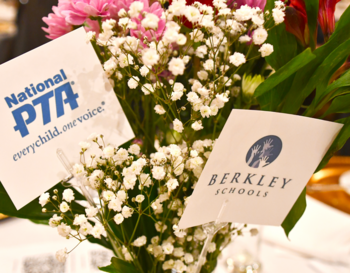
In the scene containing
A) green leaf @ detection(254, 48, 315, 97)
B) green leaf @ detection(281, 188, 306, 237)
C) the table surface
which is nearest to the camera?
green leaf @ detection(254, 48, 315, 97)

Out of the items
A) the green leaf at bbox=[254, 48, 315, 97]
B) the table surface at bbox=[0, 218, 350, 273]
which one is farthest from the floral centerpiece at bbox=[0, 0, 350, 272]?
the table surface at bbox=[0, 218, 350, 273]

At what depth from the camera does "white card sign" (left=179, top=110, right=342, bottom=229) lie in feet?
1.12

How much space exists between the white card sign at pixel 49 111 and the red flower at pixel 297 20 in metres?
0.22

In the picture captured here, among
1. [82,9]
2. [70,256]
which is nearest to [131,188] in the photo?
[82,9]

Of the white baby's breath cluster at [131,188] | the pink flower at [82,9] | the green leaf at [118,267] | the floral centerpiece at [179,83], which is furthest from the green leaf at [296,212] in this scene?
the pink flower at [82,9]

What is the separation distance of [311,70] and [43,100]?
1.00 ft

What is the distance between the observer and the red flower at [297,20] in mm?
361

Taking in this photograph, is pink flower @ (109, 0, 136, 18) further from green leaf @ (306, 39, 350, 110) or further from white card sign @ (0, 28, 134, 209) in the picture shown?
green leaf @ (306, 39, 350, 110)

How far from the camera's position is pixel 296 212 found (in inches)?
17.8

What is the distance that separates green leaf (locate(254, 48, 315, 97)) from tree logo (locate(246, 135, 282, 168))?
5 cm

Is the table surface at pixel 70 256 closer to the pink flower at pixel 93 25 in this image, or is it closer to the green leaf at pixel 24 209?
the green leaf at pixel 24 209

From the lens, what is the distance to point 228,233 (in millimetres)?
481

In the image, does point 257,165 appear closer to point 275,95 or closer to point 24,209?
point 275,95

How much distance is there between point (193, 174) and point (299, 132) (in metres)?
0.14
